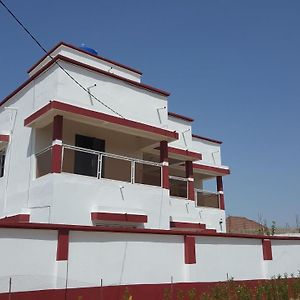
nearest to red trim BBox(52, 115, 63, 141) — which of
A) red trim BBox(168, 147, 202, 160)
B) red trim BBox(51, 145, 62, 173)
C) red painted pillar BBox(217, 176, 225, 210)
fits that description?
red trim BBox(51, 145, 62, 173)

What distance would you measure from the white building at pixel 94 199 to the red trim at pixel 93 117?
0.03m

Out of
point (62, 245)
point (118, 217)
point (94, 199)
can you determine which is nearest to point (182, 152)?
point (118, 217)

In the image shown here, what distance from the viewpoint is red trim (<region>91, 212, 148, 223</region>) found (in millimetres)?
11086

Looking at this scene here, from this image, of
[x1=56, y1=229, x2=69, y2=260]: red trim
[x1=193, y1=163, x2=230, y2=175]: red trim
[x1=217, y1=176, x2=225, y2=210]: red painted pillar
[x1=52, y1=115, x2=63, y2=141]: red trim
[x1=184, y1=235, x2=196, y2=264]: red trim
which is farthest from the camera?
[x1=217, y1=176, x2=225, y2=210]: red painted pillar

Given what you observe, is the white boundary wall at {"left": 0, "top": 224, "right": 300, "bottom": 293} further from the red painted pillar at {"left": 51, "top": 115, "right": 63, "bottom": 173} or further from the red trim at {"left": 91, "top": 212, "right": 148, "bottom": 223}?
the red painted pillar at {"left": 51, "top": 115, "right": 63, "bottom": 173}

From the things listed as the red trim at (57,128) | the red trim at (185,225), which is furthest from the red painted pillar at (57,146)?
the red trim at (185,225)

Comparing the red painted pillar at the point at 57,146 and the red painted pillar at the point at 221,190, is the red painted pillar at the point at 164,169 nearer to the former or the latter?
the red painted pillar at the point at 57,146

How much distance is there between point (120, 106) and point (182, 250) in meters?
5.26

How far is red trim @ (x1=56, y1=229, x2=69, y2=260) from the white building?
2 cm

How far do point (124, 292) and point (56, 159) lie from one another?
4.13 metres

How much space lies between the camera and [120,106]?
12.9m

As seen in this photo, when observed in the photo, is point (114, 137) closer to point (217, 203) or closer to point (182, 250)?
point (182, 250)

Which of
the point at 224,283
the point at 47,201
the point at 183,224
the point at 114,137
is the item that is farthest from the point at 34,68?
the point at 224,283

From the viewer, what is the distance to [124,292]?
861cm
